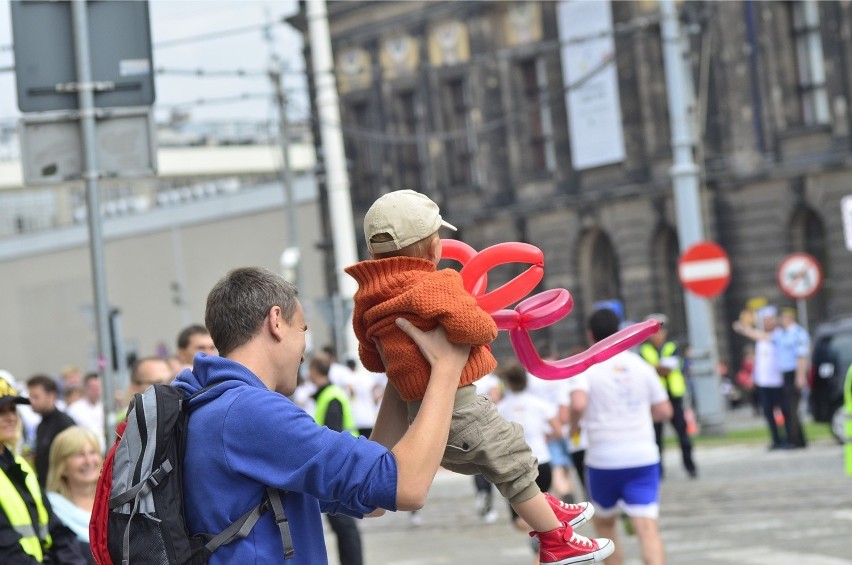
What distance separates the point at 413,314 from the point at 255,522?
2.12ft

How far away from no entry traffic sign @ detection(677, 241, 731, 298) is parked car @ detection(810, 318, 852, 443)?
168cm

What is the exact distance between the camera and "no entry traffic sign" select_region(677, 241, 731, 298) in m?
24.3

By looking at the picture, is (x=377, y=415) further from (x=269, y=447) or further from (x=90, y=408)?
(x=90, y=408)

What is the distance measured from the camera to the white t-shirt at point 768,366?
22281 mm

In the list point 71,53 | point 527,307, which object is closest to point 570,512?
point 527,307

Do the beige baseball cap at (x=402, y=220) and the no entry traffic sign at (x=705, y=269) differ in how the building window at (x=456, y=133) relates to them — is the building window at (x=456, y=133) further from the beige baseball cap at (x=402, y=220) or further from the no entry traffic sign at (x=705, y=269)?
the beige baseball cap at (x=402, y=220)

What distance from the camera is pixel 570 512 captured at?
471cm

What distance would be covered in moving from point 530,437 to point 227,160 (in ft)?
216

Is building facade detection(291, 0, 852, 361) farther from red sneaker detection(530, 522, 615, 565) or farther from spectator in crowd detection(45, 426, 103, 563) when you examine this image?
red sneaker detection(530, 522, 615, 565)

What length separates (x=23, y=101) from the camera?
832 centimetres

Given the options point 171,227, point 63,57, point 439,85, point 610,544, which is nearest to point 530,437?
point 63,57

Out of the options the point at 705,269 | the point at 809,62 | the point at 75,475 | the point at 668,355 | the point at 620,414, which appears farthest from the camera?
the point at 809,62

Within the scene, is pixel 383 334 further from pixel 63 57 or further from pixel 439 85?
pixel 439 85

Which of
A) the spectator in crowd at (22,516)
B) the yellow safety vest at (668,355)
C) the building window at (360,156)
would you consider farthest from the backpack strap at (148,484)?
the building window at (360,156)
